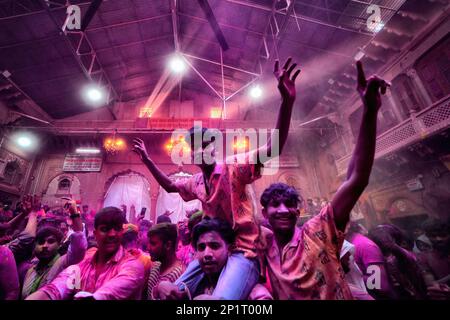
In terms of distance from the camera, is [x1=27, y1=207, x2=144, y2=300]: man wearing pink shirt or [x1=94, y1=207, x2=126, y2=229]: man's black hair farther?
[x1=94, y1=207, x2=126, y2=229]: man's black hair

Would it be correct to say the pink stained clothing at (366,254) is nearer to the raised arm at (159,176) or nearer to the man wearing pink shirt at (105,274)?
the raised arm at (159,176)

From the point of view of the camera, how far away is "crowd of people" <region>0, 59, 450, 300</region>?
4.78 feet

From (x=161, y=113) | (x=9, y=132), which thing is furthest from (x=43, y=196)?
(x=161, y=113)

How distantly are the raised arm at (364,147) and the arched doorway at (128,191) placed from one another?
1247 cm

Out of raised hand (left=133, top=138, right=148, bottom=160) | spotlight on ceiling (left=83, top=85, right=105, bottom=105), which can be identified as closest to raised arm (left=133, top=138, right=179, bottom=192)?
raised hand (left=133, top=138, right=148, bottom=160)

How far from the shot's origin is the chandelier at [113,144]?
1262cm

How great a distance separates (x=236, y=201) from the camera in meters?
1.95

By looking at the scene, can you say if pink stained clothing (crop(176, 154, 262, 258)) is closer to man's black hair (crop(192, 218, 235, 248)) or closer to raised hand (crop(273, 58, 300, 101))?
man's black hair (crop(192, 218, 235, 248))

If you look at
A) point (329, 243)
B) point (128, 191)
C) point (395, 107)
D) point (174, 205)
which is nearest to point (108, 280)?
point (329, 243)

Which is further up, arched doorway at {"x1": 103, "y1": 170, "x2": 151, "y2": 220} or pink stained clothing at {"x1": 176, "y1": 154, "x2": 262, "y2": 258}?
arched doorway at {"x1": 103, "y1": 170, "x2": 151, "y2": 220}

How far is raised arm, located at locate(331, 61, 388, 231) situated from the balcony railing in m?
8.26

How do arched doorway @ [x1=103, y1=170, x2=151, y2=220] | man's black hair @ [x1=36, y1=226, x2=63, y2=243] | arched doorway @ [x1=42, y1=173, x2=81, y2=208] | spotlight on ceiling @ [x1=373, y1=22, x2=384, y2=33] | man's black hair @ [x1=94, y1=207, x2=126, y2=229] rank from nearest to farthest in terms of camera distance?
man's black hair @ [x1=94, y1=207, x2=126, y2=229] < man's black hair @ [x1=36, y1=226, x2=63, y2=243] < spotlight on ceiling @ [x1=373, y1=22, x2=384, y2=33] < arched doorway @ [x1=42, y1=173, x2=81, y2=208] < arched doorway @ [x1=103, y1=170, x2=151, y2=220]

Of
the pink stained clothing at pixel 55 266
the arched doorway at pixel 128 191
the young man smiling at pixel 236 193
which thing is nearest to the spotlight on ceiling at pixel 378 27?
the young man smiling at pixel 236 193
